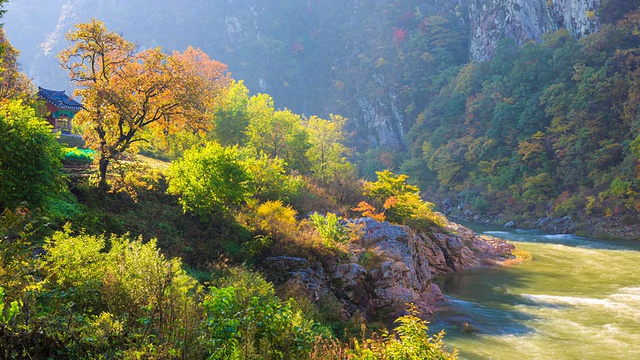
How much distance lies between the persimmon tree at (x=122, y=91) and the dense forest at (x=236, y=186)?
7cm

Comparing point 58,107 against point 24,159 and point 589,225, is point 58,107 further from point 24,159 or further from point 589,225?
point 589,225

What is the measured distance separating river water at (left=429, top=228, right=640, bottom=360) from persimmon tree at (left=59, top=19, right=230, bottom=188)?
1254cm

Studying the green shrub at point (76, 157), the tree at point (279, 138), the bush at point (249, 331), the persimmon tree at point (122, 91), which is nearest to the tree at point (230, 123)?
the tree at point (279, 138)

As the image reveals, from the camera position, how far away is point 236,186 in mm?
17375

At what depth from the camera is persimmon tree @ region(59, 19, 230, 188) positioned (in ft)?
54.5

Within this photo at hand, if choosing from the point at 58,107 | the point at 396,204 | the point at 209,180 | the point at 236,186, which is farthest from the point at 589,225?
the point at 58,107

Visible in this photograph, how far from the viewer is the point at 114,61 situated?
1755 cm

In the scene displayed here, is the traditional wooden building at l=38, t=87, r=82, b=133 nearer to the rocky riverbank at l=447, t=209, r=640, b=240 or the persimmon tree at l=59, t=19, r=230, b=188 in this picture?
the persimmon tree at l=59, t=19, r=230, b=188

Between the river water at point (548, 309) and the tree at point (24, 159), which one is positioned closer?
the tree at point (24, 159)

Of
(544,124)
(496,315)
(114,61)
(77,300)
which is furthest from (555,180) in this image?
(77,300)

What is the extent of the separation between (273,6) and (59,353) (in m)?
148

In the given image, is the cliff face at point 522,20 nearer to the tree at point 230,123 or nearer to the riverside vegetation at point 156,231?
the riverside vegetation at point 156,231

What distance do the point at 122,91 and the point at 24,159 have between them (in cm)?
614

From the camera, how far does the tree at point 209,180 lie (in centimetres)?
1698
